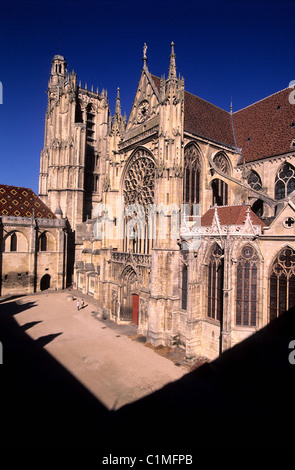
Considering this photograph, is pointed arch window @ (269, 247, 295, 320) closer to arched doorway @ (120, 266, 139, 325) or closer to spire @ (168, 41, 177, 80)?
arched doorway @ (120, 266, 139, 325)

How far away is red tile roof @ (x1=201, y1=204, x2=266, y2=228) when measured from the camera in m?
15.2

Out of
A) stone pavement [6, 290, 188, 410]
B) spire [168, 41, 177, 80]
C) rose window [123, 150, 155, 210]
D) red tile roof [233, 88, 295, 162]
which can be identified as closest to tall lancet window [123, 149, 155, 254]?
rose window [123, 150, 155, 210]

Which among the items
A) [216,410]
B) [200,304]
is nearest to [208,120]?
[200,304]

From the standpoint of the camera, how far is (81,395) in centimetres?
1166

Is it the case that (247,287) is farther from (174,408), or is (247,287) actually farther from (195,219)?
(174,408)

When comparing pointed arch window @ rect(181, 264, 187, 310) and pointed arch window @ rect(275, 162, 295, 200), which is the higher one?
pointed arch window @ rect(275, 162, 295, 200)

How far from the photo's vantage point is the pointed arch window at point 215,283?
15383 mm

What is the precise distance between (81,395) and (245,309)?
29.5 feet

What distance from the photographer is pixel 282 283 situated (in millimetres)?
13383

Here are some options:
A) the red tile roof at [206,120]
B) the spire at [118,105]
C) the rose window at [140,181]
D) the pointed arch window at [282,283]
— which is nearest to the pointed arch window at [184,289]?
the pointed arch window at [282,283]

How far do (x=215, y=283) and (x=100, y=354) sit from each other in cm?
782

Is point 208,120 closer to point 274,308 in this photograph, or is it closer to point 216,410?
point 274,308

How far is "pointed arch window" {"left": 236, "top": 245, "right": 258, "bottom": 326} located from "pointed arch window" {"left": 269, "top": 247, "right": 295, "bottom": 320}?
2.72 ft

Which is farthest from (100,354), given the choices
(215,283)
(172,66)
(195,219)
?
(172,66)
